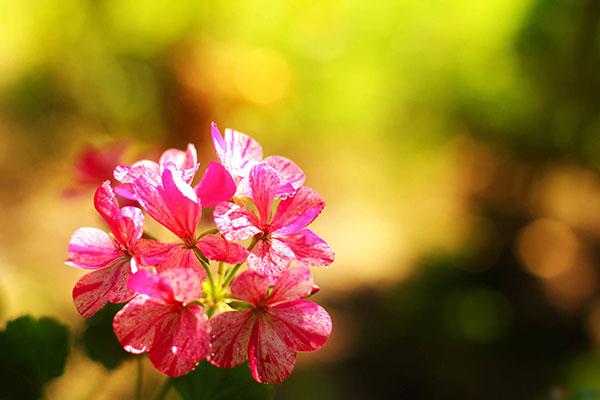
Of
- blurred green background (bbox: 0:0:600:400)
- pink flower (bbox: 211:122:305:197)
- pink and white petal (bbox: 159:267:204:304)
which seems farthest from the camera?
blurred green background (bbox: 0:0:600:400)

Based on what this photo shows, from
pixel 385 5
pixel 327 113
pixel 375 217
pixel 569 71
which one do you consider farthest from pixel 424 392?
pixel 385 5

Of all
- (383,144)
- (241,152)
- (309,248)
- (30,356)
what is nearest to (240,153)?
(241,152)

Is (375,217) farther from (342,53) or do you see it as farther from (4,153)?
(4,153)

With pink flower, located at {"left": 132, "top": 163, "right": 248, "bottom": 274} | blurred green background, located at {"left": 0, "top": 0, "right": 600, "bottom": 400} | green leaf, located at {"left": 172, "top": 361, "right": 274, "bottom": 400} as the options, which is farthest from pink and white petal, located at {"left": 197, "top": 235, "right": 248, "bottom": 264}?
blurred green background, located at {"left": 0, "top": 0, "right": 600, "bottom": 400}

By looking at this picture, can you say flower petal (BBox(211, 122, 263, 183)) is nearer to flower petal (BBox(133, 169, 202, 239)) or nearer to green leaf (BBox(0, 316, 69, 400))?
flower petal (BBox(133, 169, 202, 239))

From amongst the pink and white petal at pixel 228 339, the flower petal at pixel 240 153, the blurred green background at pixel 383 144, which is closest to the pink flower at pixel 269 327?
the pink and white petal at pixel 228 339

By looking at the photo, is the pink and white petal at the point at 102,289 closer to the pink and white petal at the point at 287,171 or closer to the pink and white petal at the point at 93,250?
the pink and white petal at the point at 93,250

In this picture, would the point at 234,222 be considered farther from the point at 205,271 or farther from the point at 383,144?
the point at 383,144
